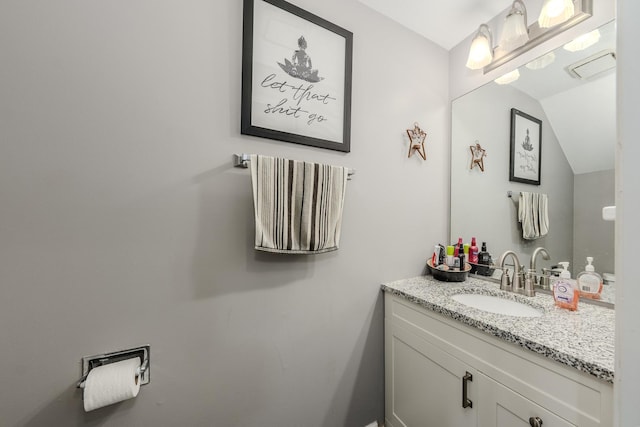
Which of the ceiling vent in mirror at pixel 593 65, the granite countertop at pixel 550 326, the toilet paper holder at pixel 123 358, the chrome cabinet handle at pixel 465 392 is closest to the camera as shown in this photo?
the granite countertop at pixel 550 326

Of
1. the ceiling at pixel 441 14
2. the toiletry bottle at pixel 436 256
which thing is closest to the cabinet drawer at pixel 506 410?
the toiletry bottle at pixel 436 256

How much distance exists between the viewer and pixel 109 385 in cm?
70

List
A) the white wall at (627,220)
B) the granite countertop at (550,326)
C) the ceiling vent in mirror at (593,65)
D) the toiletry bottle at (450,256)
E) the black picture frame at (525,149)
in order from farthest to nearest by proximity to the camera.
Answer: the toiletry bottle at (450,256), the black picture frame at (525,149), the ceiling vent in mirror at (593,65), the granite countertop at (550,326), the white wall at (627,220)

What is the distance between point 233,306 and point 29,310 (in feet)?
1.86

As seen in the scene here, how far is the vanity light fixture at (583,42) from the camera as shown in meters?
1.01

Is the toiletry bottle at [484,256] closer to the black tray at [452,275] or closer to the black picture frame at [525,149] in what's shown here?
the black tray at [452,275]

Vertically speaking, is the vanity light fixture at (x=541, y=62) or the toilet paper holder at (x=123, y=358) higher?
the vanity light fixture at (x=541, y=62)

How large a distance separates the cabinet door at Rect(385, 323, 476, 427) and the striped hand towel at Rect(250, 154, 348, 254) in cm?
61

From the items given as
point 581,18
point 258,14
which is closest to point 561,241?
point 581,18

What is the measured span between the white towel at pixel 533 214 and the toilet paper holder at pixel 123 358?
5.81 feet

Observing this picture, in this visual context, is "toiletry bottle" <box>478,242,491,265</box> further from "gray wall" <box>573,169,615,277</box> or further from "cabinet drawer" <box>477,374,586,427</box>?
"cabinet drawer" <box>477,374,586,427</box>

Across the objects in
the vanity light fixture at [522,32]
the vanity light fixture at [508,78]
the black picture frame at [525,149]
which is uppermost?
the vanity light fixture at [522,32]

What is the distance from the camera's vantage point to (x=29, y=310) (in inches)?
27.7

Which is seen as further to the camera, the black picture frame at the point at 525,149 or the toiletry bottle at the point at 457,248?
the toiletry bottle at the point at 457,248
